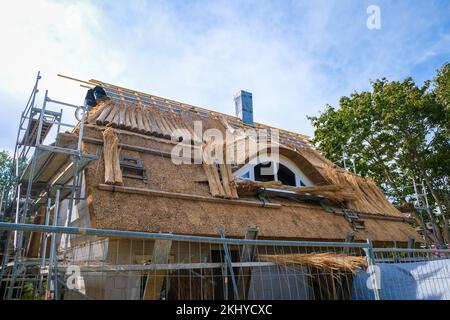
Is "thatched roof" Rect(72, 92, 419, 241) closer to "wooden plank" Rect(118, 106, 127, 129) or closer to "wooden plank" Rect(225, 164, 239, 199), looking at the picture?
"wooden plank" Rect(118, 106, 127, 129)

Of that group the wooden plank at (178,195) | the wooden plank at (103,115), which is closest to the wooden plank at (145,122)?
the wooden plank at (103,115)

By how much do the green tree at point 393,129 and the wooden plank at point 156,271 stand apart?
11.7m

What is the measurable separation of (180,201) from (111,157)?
5.27ft

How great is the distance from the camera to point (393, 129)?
14438 millimetres

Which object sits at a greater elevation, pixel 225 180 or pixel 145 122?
pixel 145 122

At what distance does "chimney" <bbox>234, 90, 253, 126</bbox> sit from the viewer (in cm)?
1381

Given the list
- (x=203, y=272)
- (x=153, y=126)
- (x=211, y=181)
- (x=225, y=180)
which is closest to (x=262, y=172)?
(x=225, y=180)

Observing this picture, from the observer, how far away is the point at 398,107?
46.2 ft

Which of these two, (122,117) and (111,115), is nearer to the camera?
(111,115)

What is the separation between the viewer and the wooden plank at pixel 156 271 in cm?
398

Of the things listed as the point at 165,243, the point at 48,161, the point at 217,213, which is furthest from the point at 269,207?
the point at 48,161

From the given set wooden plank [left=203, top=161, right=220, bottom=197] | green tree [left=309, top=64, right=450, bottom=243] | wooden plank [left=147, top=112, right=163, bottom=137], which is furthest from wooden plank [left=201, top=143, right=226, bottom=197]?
green tree [left=309, top=64, right=450, bottom=243]

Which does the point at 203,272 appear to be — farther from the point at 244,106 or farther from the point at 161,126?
the point at 244,106
